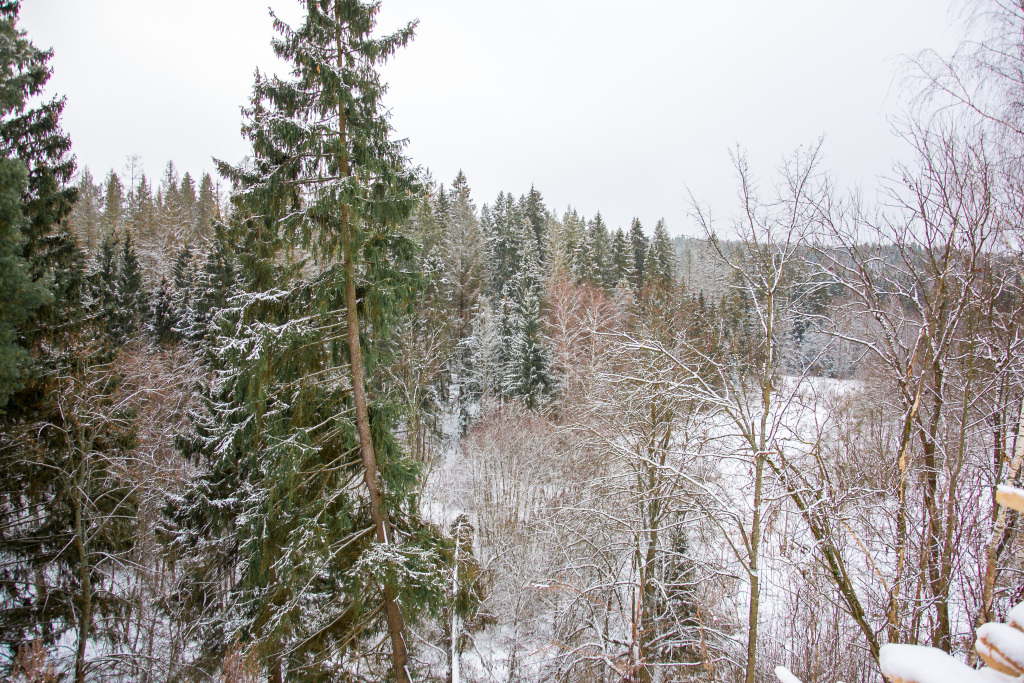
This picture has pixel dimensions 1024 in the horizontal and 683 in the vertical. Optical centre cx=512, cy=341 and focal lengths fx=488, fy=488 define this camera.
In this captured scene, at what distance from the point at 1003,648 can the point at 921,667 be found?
0.15 m

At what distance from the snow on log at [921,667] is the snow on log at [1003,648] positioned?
0.17ft

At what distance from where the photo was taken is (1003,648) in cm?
85

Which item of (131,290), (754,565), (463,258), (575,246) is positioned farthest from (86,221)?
(754,565)

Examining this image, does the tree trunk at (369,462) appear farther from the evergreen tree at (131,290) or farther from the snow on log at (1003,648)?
the evergreen tree at (131,290)

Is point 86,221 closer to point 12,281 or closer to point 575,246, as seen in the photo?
point 575,246

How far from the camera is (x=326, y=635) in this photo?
7.48 m

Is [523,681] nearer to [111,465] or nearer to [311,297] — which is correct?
[311,297]

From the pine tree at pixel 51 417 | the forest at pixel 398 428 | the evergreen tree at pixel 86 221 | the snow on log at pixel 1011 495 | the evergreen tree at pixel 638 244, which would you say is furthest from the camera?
the evergreen tree at pixel 638 244

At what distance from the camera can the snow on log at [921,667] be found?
0.81 m

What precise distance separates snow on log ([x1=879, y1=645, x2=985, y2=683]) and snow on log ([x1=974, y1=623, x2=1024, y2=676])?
2.0 inches

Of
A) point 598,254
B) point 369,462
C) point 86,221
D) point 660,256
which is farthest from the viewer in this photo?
point 86,221

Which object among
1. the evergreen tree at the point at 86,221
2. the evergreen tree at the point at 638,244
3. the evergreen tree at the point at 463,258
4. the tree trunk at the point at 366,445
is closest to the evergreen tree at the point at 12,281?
the tree trunk at the point at 366,445

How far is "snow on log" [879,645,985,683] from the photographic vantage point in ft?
2.65

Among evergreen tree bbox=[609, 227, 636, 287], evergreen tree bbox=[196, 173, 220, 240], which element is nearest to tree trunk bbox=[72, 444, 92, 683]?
evergreen tree bbox=[609, 227, 636, 287]
